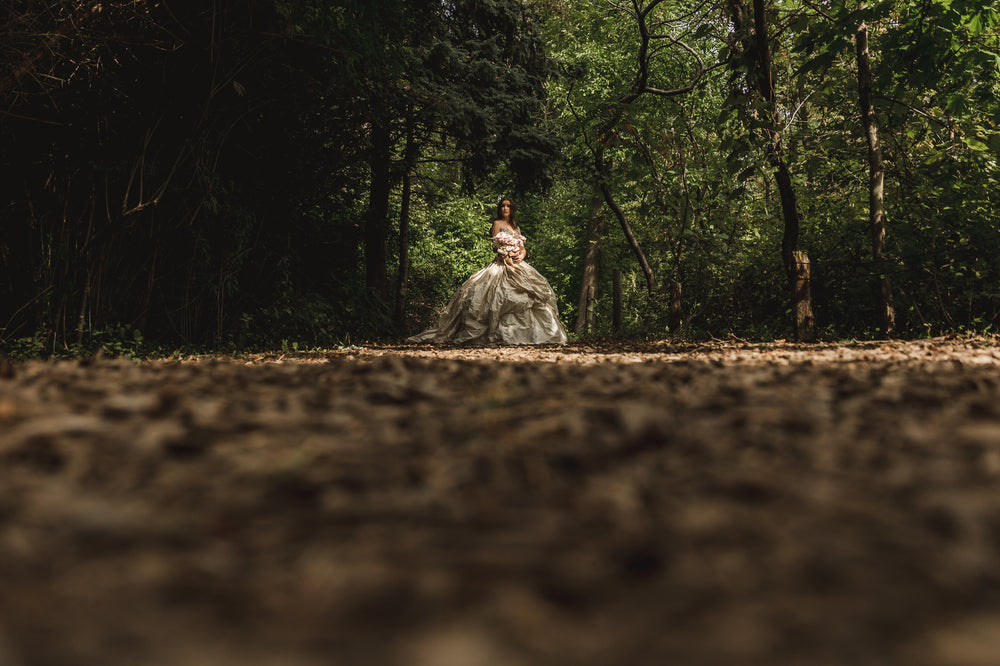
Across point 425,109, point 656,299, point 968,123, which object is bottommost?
point 656,299

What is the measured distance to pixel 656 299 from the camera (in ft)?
38.1

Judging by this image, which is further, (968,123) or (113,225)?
(968,123)

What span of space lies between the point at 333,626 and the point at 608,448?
2.75 feet

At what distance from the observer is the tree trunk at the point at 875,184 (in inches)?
266

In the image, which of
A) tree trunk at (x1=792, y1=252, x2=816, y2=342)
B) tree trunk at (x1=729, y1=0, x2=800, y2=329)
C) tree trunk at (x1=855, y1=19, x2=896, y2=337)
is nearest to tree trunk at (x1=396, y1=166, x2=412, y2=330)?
tree trunk at (x1=729, y1=0, x2=800, y2=329)

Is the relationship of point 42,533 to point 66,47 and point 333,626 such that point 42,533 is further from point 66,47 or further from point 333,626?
point 66,47

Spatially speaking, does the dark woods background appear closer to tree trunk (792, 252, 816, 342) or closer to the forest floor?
the forest floor

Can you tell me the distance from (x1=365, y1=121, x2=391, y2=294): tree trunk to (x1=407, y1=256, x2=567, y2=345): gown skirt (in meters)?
1.71

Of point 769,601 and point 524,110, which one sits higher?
point 524,110

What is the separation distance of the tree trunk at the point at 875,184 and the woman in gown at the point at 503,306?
547cm

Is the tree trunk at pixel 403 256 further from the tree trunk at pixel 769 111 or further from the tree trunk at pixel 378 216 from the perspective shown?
the tree trunk at pixel 769 111

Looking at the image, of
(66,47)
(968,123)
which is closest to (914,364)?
(968,123)

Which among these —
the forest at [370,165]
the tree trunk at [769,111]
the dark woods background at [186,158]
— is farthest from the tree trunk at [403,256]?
the tree trunk at [769,111]

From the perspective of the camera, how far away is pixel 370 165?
11688 mm
